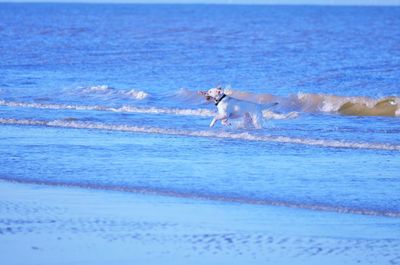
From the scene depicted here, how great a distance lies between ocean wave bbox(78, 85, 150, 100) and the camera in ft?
67.9

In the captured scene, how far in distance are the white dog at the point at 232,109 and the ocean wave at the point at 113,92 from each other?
531cm

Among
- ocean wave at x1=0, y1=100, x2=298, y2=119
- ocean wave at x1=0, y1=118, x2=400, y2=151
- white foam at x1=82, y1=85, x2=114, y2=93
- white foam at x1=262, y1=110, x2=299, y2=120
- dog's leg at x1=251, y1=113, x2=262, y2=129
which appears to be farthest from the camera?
white foam at x1=82, y1=85, x2=114, y2=93

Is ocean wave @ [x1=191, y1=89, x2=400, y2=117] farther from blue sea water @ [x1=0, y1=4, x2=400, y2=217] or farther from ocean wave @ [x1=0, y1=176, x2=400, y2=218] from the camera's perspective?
ocean wave @ [x1=0, y1=176, x2=400, y2=218]

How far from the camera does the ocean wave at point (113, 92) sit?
20.7 metres

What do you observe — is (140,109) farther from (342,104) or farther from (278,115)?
(342,104)

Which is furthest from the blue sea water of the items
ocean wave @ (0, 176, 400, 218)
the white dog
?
the white dog

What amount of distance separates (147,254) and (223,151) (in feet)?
17.0

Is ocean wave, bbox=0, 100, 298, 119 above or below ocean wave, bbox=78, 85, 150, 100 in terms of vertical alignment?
above

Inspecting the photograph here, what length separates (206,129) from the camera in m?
15.1

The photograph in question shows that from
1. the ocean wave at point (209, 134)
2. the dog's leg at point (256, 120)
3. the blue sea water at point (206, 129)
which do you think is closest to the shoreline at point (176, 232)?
the blue sea water at point (206, 129)

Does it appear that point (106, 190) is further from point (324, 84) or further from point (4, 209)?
point (324, 84)

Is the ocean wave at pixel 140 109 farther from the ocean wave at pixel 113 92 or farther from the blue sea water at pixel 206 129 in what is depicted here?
the ocean wave at pixel 113 92

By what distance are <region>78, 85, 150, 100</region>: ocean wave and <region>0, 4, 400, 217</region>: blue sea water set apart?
48mm

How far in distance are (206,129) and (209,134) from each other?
0.55m
